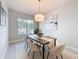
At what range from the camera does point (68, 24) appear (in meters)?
4.03

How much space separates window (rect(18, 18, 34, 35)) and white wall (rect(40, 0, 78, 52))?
2432mm

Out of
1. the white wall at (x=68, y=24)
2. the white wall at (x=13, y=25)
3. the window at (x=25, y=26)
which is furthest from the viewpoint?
the window at (x=25, y=26)

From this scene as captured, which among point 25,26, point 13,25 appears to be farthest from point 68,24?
point 13,25

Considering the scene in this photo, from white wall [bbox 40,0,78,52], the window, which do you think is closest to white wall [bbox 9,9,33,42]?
the window

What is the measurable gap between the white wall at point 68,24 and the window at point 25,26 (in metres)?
2.43

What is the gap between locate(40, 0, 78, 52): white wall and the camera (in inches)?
145

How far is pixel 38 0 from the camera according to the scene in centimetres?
386

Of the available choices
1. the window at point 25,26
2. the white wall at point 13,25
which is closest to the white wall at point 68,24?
the window at point 25,26

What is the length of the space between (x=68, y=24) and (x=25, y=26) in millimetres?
3408

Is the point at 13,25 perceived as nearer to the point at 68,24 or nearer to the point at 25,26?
the point at 25,26

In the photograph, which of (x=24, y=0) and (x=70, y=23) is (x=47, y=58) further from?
(x=24, y=0)

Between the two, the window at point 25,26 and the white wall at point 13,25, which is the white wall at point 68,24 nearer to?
the window at point 25,26

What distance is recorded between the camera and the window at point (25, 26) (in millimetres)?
5832

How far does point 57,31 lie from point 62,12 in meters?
1.19
